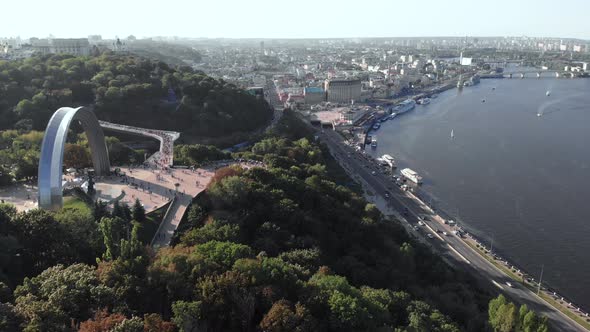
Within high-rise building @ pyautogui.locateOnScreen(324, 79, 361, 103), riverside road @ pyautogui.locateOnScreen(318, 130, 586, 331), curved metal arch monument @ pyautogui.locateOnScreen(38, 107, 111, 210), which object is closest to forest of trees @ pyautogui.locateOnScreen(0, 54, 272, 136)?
riverside road @ pyautogui.locateOnScreen(318, 130, 586, 331)

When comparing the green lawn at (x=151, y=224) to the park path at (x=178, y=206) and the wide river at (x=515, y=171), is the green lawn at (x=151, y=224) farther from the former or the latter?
the wide river at (x=515, y=171)

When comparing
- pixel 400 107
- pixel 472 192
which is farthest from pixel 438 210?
pixel 400 107

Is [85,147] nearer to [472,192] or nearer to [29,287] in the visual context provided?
[29,287]

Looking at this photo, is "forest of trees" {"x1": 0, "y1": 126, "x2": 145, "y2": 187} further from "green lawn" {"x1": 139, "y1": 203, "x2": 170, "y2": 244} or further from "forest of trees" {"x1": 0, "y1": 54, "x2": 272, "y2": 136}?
"green lawn" {"x1": 139, "y1": 203, "x2": 170, "y2": 244}

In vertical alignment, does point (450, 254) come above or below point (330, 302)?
below

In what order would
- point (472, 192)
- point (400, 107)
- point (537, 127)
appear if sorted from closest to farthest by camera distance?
point (472, 192), point (537, 127), point (400, 107)

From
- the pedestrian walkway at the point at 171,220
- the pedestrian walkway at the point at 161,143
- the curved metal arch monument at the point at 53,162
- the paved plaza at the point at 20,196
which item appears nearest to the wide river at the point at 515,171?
the pedestrian walkway at the point at 171,220
